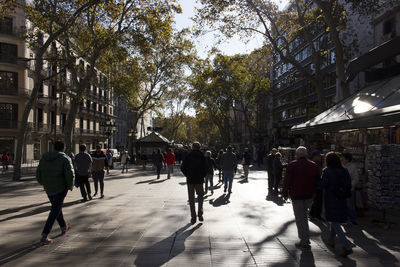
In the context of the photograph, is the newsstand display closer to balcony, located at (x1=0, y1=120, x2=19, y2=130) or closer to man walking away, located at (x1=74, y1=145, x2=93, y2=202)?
man walking away, located at (x1=74, y1=145, x2=93, y2=202)

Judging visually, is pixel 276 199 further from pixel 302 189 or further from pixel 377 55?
pixel 377 55

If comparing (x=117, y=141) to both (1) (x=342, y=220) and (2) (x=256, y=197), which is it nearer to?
(2) (x=256, y=197)

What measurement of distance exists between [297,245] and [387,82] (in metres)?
7.76

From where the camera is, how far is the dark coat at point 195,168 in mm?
7074

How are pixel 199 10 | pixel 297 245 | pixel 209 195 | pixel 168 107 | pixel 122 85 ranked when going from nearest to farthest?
1. pixel 297 245
2. pixel 209 195
3. pixel 199 10
4. pixel 122 85
5. pixel 168 107

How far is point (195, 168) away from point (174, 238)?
1.81 metres

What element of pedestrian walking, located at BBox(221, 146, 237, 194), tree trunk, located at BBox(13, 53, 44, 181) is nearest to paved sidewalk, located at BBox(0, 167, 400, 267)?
pedestrian walking, located at BBox(221, 146, 237, 194)

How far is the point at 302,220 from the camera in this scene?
5.21 m

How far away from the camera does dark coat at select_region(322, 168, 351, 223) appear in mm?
4891

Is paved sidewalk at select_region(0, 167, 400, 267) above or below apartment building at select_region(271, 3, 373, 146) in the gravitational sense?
below

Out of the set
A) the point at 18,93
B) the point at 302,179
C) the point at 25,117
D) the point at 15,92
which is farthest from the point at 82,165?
the point at 15,92

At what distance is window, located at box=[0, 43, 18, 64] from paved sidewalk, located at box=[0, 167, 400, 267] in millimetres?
29643

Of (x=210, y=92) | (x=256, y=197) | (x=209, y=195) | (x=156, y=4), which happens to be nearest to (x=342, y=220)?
(x=256, y=197)

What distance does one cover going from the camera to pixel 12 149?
35.5m
